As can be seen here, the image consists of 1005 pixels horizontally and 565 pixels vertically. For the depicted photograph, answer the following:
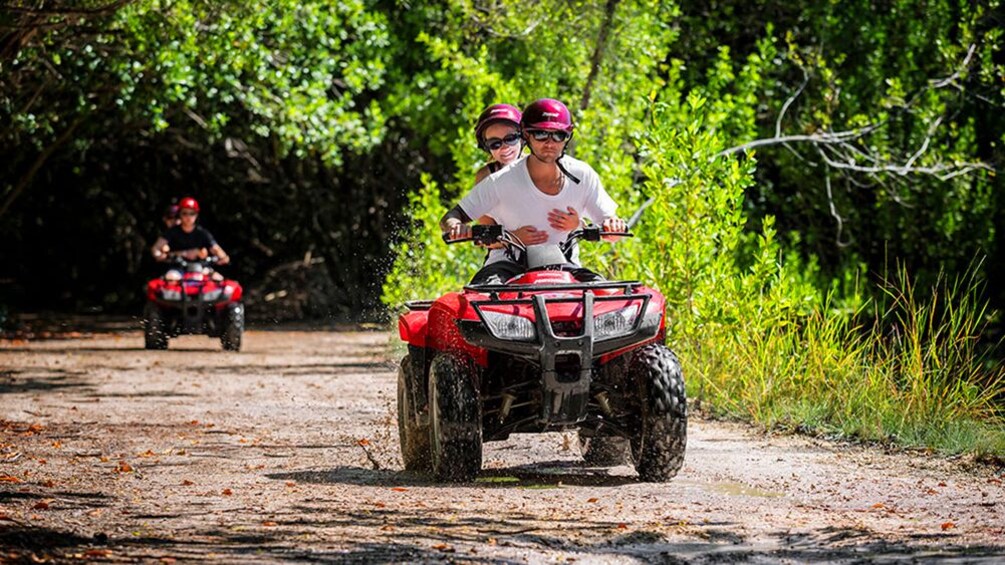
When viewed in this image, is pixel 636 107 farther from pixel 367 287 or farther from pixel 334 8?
pixel 367 287

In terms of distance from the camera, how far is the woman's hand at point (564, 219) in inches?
343

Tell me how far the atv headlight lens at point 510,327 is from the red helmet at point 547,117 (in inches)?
42.5

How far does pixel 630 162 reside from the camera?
14.7 meters

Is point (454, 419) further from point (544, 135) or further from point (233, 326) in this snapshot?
point (233, 326)

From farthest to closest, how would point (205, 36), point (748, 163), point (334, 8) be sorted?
point (334, 8)
point (205, 36)
point (748, 163)

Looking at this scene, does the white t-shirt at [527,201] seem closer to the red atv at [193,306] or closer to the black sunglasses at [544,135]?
the black sunglasses at [544,135]

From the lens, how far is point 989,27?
20594 millimetres

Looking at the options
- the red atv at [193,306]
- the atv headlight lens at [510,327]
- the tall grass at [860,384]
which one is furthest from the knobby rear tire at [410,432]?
the red atv at [193,306]

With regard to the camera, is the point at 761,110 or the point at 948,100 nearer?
the point at 948,100

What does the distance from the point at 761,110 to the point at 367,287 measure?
762 centimetres

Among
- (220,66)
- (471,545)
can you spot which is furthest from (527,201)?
(220,66)

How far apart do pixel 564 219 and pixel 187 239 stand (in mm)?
11870

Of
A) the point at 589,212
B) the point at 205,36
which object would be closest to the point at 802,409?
the point at 589,212

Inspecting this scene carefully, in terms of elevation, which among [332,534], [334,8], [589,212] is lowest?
[332,534]
